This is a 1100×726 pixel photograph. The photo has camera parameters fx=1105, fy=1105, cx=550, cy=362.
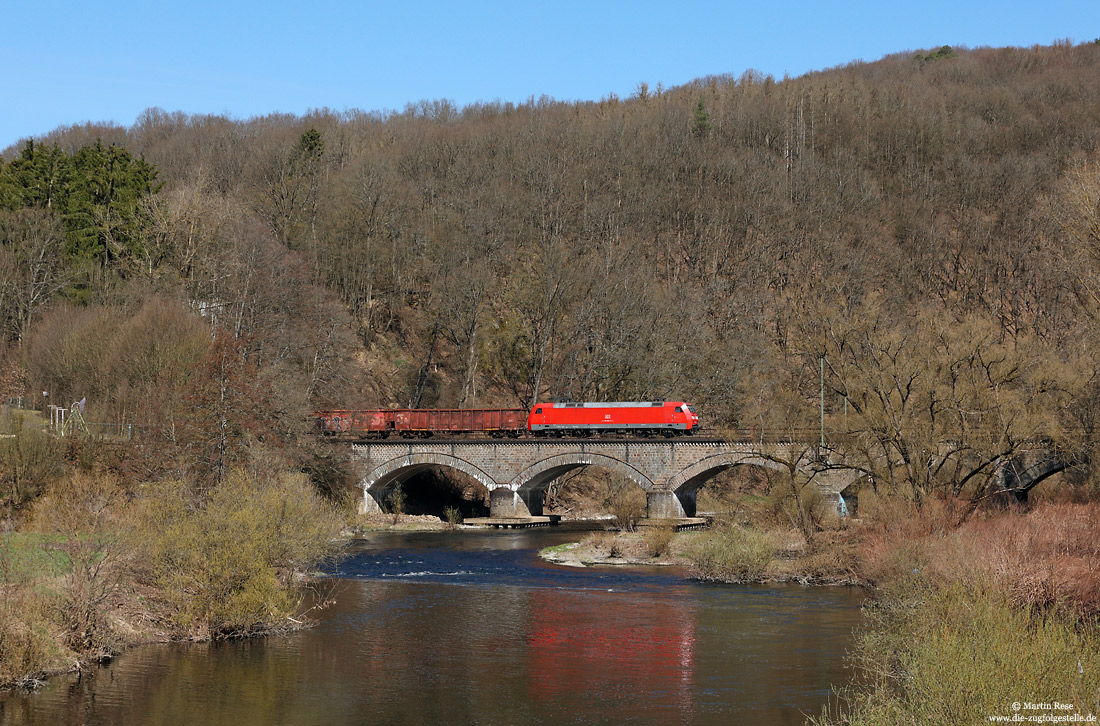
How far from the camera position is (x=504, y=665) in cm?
2403

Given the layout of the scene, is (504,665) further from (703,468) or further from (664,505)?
(664,505)

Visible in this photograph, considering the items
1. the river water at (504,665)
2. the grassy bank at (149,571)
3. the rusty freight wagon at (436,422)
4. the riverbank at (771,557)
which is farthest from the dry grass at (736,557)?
the rusty freight wagon at (436,422)

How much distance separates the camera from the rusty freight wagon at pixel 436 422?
206ft

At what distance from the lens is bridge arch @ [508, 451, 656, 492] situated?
5759 cm

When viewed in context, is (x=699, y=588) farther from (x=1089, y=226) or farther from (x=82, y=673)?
(x=82, y=673)

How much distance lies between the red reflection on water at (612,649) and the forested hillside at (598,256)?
11.6m

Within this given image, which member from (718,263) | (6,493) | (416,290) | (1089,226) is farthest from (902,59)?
(6,493)

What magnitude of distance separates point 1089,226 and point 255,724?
24067 millimetres

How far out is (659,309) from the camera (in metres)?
75.0

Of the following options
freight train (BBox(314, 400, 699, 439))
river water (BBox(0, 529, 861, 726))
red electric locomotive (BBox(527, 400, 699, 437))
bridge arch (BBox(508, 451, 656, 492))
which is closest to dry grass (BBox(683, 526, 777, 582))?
river water (BBox(0, 529, 861, 726))

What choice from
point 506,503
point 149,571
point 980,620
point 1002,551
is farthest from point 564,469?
point 980,620

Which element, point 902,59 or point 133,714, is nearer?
point 133,714

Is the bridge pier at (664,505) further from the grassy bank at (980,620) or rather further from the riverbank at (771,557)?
the grassy bank at (980,620)

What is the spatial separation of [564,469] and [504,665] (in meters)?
38.2
